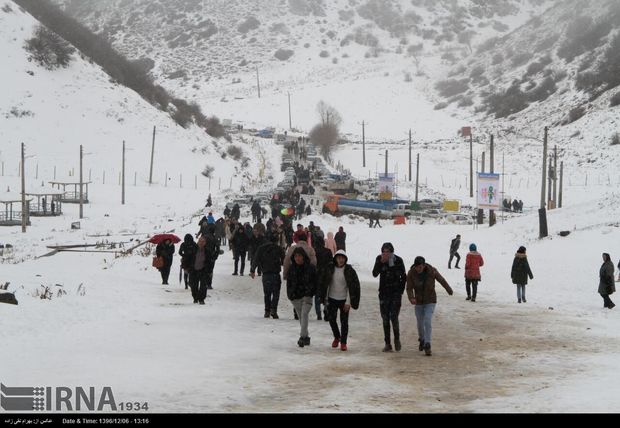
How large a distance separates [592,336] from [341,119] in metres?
102

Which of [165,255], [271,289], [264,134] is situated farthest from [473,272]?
[264,134]

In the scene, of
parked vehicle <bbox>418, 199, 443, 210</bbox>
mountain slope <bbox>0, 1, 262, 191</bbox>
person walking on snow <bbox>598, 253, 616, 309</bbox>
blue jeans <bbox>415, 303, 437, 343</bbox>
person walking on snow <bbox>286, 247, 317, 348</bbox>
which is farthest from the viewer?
mountain slope <bbox>0, 1, 262, 191</bbox>

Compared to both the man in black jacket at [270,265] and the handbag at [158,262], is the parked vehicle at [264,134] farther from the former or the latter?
the man in black jacket at [270,265]

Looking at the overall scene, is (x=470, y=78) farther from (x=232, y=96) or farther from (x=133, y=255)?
(x=133, y=255)

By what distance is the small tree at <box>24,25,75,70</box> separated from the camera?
74562 mm

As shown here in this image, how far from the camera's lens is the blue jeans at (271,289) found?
14844mm

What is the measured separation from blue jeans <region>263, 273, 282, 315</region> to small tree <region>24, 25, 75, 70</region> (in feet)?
214

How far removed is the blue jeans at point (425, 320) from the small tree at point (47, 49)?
68777 mm

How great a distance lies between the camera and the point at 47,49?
248 ft

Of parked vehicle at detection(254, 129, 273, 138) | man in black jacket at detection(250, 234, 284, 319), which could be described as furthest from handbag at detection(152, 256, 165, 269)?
parked vehicle at detection(254, 129, 273, 138)

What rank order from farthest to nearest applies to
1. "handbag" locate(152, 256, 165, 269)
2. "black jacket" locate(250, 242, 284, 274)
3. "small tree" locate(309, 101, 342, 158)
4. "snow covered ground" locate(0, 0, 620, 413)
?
"small tree" locate(309, 101, 342, 158) < "handbag" locate(152, 256, 165, 269) < "black jacket" locate(250, 242, 284, 274) < "snow covered ground" locate(0, 0, 620, 413)

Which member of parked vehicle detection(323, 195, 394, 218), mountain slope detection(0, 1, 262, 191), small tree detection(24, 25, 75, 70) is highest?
small tree detection(24, 25, 75, 70)

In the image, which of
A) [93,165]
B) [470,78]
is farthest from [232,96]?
[93,165]

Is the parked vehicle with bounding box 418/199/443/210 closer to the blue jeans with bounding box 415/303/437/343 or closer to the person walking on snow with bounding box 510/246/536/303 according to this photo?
the person walking on snow with bounding box 510/246/536/303
